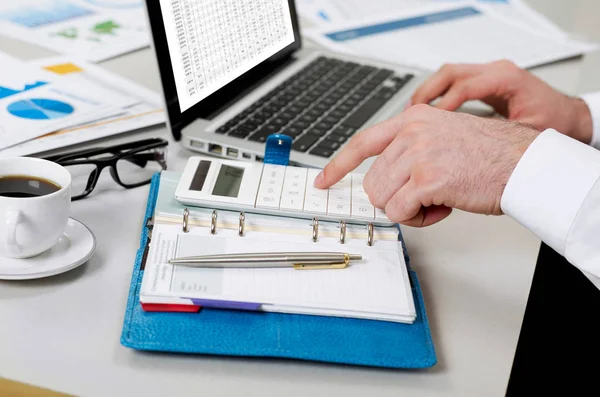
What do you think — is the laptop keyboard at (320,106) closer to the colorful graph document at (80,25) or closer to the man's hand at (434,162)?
the man's hand at (434,162)

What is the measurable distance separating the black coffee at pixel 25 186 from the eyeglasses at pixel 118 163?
4.4 inches

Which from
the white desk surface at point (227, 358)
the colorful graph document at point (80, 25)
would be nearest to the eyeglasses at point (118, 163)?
the white desk surface at point (227, 358)

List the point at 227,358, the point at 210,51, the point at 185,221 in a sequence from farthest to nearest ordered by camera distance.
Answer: the point at 210,51 → the point at 185,221 → the point at 227,358

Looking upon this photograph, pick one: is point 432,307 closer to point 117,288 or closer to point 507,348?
point 507,348

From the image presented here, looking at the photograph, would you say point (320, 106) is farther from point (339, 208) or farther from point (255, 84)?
point (339, 208)

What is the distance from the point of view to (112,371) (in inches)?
21.6

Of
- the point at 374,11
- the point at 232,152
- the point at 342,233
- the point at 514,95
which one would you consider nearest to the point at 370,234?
the point at 342,233

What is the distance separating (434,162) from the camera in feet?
2.38

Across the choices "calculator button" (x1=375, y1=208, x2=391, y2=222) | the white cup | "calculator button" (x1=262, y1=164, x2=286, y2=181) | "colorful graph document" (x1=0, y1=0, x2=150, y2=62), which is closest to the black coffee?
the white cup

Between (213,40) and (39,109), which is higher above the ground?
(213,40)

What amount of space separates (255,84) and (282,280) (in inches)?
20.3

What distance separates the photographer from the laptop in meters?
0.89

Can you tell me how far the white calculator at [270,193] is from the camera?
72 centimetres

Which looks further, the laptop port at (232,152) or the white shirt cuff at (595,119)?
the white shirt cuff at (595,119)
